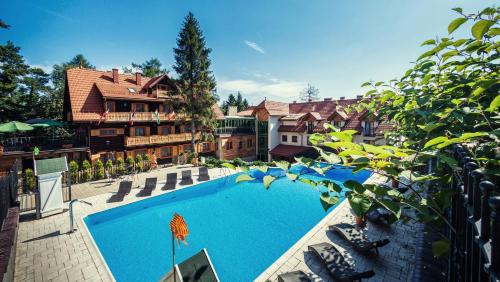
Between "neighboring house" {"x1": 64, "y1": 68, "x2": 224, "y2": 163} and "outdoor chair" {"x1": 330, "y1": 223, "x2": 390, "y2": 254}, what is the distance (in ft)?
67.3

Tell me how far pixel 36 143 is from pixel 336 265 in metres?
25.9

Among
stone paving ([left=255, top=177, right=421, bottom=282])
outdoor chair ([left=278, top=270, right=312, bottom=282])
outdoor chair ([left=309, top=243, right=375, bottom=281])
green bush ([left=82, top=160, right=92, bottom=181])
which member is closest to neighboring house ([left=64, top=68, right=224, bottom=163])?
green bush ([left=82, top=160, right=92, bottom=181])

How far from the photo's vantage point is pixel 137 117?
23.5 metres

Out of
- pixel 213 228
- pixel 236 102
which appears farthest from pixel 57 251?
pixel 236 102

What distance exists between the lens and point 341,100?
32188mm

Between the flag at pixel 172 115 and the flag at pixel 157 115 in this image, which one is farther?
the flag at pixel 172 115

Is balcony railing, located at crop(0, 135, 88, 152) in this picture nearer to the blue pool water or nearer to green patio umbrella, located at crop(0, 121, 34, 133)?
green patio umbrella, located at crop(0, 121, 34, 133)

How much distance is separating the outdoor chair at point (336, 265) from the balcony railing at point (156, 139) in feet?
70.3

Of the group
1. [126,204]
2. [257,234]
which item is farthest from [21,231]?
[257,234]

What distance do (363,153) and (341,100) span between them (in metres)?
34.0

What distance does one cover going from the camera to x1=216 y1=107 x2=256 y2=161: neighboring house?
3009 cm

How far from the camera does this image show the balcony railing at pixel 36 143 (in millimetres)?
19047

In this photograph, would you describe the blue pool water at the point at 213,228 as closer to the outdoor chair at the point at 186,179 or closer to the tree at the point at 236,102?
the outdoor chair at the point at 186,179

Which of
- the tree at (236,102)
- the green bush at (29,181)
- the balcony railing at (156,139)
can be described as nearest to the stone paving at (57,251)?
the green bush at (29,181)
